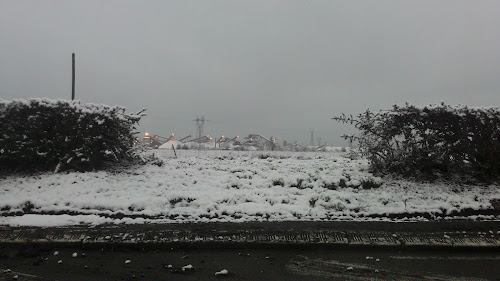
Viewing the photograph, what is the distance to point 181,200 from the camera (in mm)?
6738

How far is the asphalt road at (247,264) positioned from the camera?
4043 mm

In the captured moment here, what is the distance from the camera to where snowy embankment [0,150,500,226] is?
6.16 meters

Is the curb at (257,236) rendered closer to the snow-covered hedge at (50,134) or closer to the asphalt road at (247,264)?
the asphalt road at (247,264)

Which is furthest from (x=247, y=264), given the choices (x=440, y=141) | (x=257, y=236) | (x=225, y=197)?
(x=440, y=141)

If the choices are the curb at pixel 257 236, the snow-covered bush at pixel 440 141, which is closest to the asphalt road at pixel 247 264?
the curb at pixel 257 236

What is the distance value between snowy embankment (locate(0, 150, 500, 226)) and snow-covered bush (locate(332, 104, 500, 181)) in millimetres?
457

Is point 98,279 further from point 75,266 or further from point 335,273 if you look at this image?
point 335,273

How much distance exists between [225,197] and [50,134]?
14.2 feet

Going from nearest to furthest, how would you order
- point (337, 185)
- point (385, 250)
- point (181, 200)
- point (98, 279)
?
point (98, 279)
point (385, 250)
point (181, 200)
point (337, 185)

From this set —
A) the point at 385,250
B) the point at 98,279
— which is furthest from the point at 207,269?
the point at 385,250

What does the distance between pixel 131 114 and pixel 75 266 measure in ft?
18.1

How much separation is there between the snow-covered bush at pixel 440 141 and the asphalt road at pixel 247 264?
3181 mm

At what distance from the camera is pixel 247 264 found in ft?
14.5

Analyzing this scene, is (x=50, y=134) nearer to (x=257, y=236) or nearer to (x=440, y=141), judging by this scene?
(x=257, y=236)
